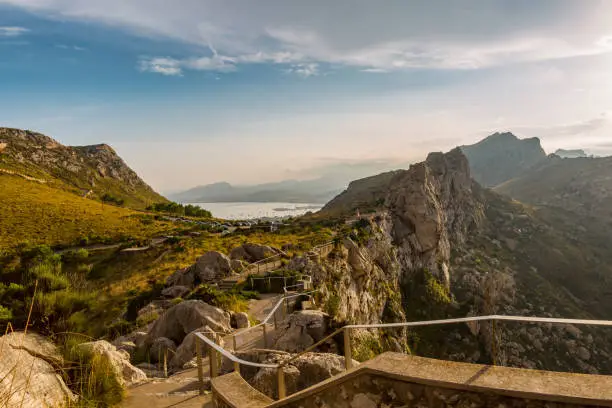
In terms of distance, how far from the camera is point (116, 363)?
24.3 ft

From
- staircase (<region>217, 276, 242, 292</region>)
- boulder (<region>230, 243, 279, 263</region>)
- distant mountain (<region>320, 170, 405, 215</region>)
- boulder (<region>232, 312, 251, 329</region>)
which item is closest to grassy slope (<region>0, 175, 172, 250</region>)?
boulder (<region>230, 243, 279, 263</region>)

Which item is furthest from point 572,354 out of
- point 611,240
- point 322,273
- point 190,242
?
point 611,240

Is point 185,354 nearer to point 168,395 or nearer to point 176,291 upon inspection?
point 168,395

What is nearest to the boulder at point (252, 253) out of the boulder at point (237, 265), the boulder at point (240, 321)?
the boulder at point (237, 265)

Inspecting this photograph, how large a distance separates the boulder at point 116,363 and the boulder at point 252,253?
24.6 metres

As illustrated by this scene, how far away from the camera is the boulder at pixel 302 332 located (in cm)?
1064

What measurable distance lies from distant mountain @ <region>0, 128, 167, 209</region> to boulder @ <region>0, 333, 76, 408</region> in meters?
124

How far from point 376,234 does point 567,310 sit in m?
52.1

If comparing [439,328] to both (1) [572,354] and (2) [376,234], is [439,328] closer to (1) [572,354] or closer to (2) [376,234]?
(2) [376,234]

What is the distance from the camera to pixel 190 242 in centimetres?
4903

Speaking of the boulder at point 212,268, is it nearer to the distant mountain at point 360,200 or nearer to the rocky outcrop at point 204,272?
the rocky outcrop at point 204,272

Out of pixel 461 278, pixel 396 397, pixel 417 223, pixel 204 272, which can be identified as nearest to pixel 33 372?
pixel 396 397

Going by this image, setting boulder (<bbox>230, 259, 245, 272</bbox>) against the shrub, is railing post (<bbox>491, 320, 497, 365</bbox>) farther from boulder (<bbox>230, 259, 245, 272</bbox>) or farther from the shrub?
boulder (<bbox>230, 259, 245, 272</bbox>)

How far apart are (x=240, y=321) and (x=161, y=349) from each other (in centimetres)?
349
